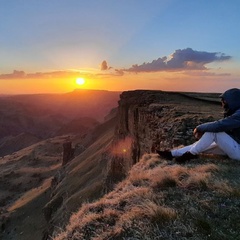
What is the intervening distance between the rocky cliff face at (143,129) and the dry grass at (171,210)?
206 inches

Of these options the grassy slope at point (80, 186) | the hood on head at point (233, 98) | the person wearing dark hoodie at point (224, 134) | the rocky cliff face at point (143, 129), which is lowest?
the grassy slope at point (80, 186)

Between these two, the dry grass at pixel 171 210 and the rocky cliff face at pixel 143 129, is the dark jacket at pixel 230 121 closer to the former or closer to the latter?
the dry grass at pixel 171 210

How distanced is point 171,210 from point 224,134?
3768 millimetres

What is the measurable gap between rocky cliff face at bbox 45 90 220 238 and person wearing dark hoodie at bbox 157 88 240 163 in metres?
3.44

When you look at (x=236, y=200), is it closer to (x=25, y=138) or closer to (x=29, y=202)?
(x=29, y=202)

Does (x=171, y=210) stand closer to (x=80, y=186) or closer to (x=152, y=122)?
(x=152, y=122)

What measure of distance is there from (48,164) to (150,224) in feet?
283

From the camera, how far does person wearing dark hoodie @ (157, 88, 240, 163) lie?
8.55 metres

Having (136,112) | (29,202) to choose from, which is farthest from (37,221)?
(136,112)

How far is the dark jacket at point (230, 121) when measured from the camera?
851 centimetres

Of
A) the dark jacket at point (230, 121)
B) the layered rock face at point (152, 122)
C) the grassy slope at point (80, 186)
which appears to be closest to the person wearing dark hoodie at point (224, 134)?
the dark jacket at point (230, 121)

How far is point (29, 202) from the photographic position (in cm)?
5378

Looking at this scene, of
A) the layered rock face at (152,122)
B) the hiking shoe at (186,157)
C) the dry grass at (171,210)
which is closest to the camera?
the dry grass at (171,210)

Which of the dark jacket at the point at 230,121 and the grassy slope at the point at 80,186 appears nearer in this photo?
the dark jacket at the point at 230,121
